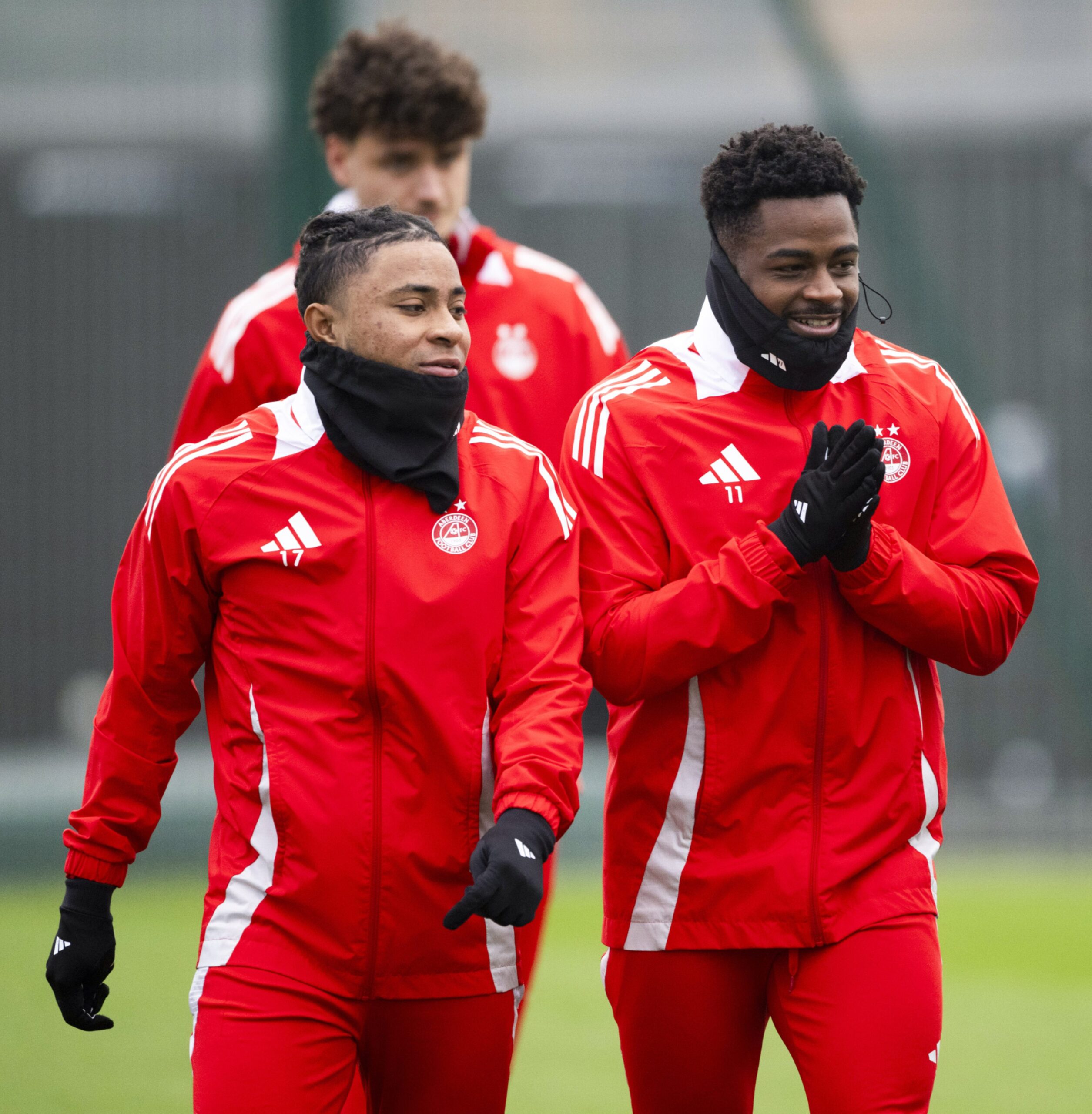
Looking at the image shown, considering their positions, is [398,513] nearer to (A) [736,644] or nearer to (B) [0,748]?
(A) [736,644]

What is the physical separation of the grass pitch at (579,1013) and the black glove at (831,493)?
243cm

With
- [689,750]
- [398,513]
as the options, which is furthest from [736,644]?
[398,513]

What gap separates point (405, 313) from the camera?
2701 mm

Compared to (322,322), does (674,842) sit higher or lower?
lower

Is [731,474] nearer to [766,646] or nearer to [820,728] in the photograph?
[766,646]

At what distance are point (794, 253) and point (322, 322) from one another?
75cm

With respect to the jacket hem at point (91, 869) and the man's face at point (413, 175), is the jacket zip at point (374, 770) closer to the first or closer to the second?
the jacket hem at point (91, 869)

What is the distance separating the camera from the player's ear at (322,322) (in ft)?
9.02

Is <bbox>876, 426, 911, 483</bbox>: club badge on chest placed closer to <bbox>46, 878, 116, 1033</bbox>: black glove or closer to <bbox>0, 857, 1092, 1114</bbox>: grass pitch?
<bbox>46, 878, 116, 1033</bbox>: black glove

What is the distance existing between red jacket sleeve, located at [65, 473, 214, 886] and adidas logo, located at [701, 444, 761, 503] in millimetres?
816

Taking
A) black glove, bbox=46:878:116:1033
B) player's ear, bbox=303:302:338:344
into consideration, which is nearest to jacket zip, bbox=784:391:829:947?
player's ear, bbox=303:302:338:344

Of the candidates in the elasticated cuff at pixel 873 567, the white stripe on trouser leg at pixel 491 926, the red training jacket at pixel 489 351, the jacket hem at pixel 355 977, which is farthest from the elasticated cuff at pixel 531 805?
the red training jacket at pixel 489 351

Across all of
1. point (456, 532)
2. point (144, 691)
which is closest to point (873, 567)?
point (456, 532)

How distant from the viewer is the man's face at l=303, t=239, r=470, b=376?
2.68 metres
